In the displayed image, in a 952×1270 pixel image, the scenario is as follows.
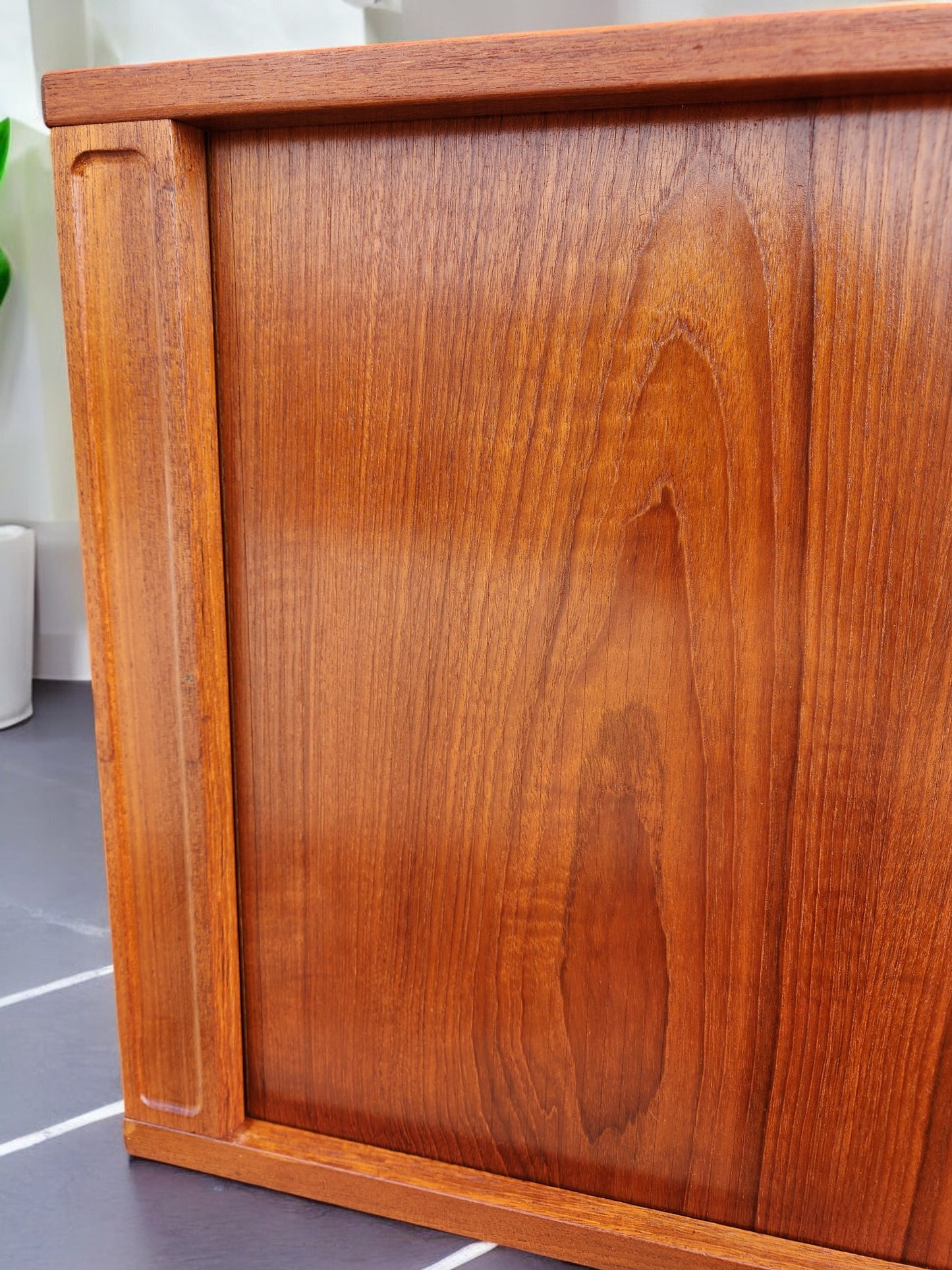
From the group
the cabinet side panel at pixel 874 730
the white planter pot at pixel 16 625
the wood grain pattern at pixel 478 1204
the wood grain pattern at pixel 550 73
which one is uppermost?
the wood grain pattern at pixel 550 73

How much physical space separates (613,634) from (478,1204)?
1.16 ft

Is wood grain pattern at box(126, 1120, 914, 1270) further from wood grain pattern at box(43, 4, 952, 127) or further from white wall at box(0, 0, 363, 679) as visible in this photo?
white wall at box(0, 0, 363, 679)

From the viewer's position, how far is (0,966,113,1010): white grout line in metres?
0.96

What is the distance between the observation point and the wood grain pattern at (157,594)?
617 mm

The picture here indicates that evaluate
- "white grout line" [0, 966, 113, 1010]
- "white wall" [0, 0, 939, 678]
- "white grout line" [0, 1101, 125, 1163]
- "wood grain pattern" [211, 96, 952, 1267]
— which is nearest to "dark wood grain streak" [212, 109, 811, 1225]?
"wood grain pattern" [211, 96, 952, 1267]

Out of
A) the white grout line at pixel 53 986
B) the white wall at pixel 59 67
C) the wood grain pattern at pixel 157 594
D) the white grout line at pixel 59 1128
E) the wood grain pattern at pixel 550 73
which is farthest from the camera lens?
the white wall at pixel 59 67

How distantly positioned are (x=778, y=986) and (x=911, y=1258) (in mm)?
168

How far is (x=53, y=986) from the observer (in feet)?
3.23

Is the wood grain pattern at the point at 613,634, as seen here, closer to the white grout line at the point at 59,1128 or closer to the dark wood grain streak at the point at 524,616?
the dark wood grain streak at the point at 524,616

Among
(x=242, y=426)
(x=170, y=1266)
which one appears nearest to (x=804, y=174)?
(x=242, y=426)

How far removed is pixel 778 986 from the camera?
0.61 m

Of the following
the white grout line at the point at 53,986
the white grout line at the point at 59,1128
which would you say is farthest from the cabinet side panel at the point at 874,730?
the white grout line at the point at 53,986

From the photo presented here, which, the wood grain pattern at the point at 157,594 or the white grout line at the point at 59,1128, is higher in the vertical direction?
the wood grain pattern at the point at 157,594

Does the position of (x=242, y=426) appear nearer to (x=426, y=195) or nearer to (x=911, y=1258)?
(x=426, y=195)
